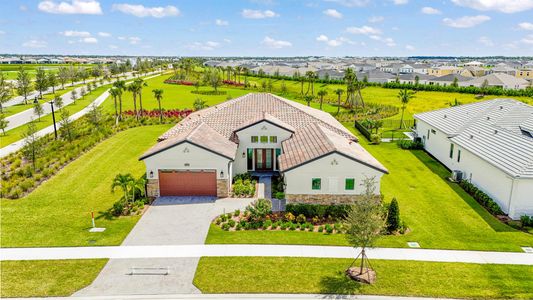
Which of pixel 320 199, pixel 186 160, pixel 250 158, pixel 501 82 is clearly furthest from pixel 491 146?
pixel 501 82

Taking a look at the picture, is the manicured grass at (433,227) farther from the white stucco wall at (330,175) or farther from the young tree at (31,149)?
the young tree at (31,149)

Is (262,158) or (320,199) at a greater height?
(262,158)

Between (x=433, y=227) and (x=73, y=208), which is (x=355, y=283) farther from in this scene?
(x=73, y=208)

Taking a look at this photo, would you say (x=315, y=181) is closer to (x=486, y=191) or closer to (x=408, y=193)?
(x=408, y=193)

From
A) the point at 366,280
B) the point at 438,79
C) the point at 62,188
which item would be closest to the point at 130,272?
the point at 366,280

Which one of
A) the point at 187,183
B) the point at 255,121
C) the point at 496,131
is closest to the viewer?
the point at 187,183

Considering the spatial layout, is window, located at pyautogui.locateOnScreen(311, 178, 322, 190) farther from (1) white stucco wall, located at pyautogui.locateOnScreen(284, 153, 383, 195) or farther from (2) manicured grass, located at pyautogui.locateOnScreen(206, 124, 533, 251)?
(2) manicured grass, located at pyautogui.locateOnScreen(206, 124, 533, 251)

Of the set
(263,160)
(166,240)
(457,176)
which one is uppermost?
(263,160)
